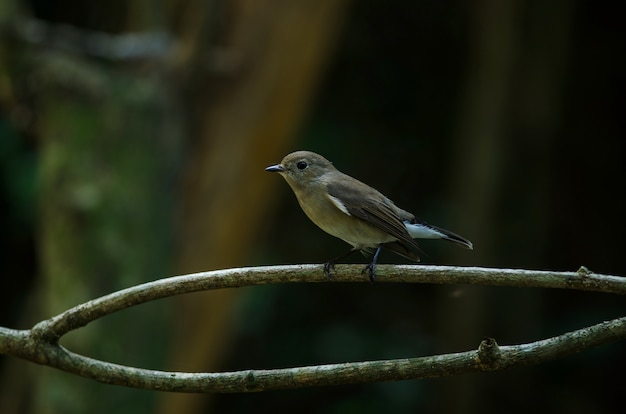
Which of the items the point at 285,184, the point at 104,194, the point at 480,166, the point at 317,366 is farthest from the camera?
the point at 285,184

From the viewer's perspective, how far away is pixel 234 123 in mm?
5961

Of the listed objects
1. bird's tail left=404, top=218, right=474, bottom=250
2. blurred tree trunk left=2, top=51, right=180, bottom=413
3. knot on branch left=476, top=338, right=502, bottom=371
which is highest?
knot on branch left=476, top=338, right=502, bottom=371

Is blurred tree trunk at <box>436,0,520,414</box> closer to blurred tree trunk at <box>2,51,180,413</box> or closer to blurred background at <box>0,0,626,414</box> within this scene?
blurred background at <box>0,0,626,414</box>

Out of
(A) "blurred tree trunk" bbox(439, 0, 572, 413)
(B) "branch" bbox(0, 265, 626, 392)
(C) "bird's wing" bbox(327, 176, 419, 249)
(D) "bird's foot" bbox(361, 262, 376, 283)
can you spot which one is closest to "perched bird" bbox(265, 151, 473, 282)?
(C) "bird's wing" bbox(327, 176, 419, 249)

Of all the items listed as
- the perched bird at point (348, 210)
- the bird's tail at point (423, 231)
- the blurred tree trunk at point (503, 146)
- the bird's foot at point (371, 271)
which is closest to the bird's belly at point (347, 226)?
the perched bird at point (348, 210)

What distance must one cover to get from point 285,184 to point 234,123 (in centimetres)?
158

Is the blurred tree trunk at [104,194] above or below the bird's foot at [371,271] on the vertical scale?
below

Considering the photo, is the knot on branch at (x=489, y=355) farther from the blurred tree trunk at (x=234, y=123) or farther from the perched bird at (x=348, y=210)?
the blurred tree trunk at (x=234, y=123)

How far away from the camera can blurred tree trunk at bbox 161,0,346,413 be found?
5.95 m

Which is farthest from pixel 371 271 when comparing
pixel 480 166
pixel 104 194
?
pixel 480 166

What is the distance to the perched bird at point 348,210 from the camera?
3320 millimetres

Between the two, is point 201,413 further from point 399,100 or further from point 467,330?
point 399,100

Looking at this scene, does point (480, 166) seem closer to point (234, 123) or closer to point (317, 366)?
point (234, 123)

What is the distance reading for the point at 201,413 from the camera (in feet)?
20.8
